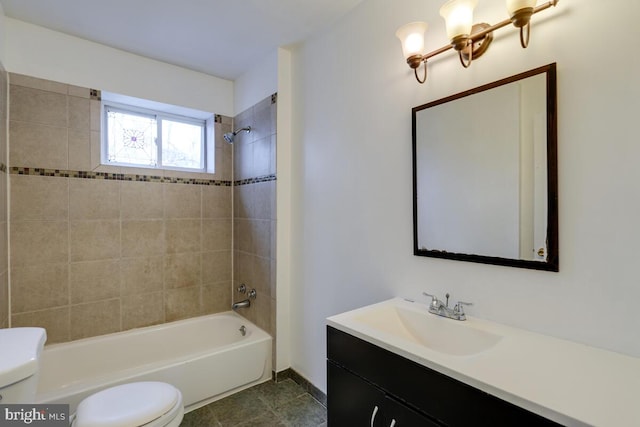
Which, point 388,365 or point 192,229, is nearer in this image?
point 388,365

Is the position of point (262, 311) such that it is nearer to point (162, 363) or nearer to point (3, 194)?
point (162, 363)

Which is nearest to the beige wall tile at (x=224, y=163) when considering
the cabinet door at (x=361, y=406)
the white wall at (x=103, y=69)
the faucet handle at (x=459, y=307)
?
the white wall at (x=103, y=69)

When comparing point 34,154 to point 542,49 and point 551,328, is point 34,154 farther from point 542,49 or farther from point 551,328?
point 551,328

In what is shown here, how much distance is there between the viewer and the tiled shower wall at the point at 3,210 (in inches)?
75.1

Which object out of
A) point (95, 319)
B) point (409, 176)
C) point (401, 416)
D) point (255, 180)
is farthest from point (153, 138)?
point (401, 416)

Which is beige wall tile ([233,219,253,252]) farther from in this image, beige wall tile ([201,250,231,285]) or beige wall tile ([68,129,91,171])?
beige wall tile ([68,129,91,171])

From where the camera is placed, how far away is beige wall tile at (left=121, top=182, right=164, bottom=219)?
97.4 inches

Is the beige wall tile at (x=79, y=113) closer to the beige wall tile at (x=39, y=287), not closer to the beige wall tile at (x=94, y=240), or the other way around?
the beige wall tile at (x=94, y=240)

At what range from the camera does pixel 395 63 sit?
163 cm

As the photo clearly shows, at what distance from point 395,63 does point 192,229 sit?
2.17 metres

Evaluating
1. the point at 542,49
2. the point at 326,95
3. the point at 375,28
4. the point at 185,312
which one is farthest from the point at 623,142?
the point at 185,312

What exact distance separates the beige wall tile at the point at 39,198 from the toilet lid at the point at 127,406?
138cm

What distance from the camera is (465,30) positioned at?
118 centimetres

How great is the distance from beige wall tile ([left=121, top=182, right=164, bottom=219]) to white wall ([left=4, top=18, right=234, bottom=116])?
0.73 metres
